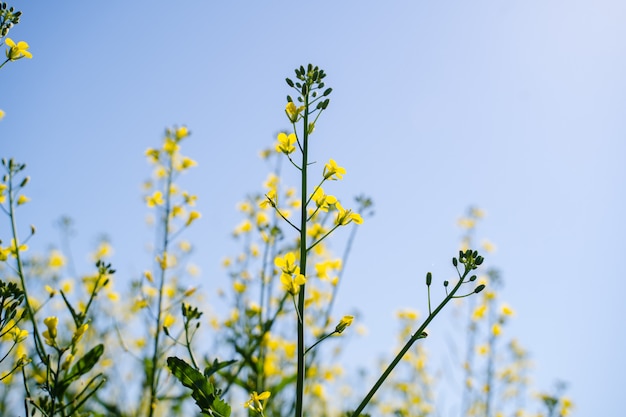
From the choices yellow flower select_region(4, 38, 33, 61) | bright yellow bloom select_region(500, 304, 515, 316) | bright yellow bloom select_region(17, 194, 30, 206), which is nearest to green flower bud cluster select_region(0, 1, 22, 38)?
yellow flower select_region(4, 38, 33, 61)

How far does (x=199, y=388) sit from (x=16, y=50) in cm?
175

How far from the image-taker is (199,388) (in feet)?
5.48

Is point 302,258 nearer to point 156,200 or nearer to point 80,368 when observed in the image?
point 80,368

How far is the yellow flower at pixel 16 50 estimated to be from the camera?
90.1 inches

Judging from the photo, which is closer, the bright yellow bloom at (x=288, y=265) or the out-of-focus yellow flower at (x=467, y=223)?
the bright yellow bloom at (x=288, y=265)

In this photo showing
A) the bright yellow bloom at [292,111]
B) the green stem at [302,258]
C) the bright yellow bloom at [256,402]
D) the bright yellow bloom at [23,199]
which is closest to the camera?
the green stem at [302,258]

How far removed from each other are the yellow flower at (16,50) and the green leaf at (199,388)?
1.60 metres

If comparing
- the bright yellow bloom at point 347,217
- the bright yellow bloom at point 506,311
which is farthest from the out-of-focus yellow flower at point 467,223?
the bright yellow bloom at point 347,217

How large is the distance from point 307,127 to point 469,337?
4.54 m

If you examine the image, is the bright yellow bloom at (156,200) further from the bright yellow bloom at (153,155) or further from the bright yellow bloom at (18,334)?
the bright yellow bloom at (18,334)

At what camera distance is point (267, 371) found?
384cm

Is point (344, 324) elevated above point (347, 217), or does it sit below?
below

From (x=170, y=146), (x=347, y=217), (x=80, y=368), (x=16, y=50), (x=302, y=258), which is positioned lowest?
(x=80, y=368)

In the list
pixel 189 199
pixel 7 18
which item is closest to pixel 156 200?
pixel 189 199
